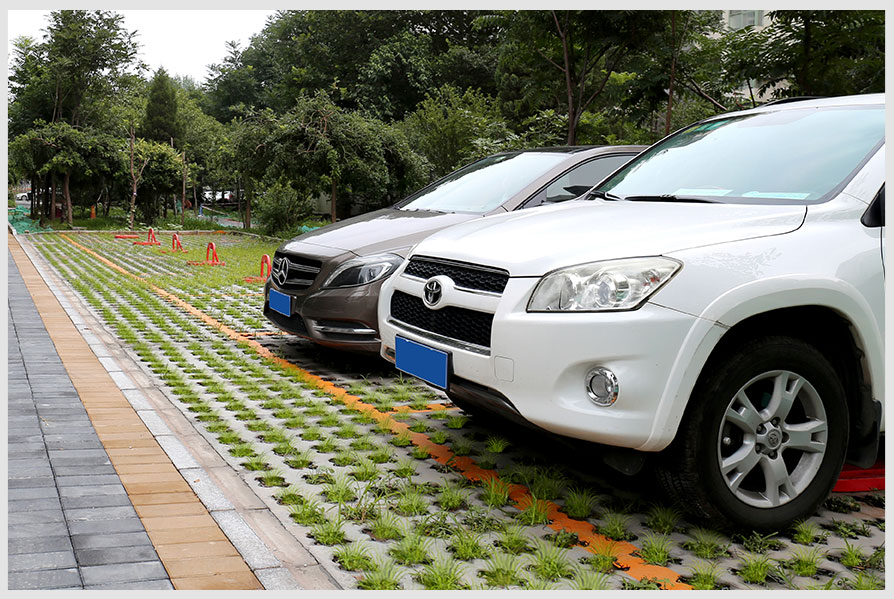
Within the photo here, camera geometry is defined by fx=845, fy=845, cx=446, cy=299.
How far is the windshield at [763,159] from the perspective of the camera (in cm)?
396

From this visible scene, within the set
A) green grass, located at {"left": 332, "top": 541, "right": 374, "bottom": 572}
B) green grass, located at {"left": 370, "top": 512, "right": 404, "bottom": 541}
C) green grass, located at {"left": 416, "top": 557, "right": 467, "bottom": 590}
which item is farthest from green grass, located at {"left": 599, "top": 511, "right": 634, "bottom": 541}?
green grass, located at {"left": 332, "top": 541, "right": 374, "bottom": 572}

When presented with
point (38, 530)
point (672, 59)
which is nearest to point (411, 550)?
point (38, 530)

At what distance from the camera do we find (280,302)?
6.84 meters

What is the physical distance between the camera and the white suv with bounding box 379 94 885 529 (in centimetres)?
326

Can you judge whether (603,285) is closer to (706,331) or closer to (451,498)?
(706,331)

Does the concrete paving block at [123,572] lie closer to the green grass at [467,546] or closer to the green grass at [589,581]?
the green grass at [467,546]

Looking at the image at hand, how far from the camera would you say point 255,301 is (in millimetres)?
10938

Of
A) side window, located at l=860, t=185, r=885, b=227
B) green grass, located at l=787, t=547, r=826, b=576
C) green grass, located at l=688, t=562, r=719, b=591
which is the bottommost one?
green grass, located at l=688, t=562, r=719, b=591

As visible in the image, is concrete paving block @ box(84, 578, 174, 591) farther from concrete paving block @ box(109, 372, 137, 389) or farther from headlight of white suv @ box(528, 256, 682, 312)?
concrete paving block @ box(109, 372, 137, 389)

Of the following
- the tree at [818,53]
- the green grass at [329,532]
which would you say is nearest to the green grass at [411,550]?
the green grass at [329,532]

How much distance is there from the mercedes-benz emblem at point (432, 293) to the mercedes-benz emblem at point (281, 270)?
2.93 meters

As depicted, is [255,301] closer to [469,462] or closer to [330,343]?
[330,343]

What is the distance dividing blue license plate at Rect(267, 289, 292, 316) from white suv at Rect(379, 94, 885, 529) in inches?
111

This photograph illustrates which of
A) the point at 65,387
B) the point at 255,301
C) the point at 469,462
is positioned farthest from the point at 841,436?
the point at 255,301
